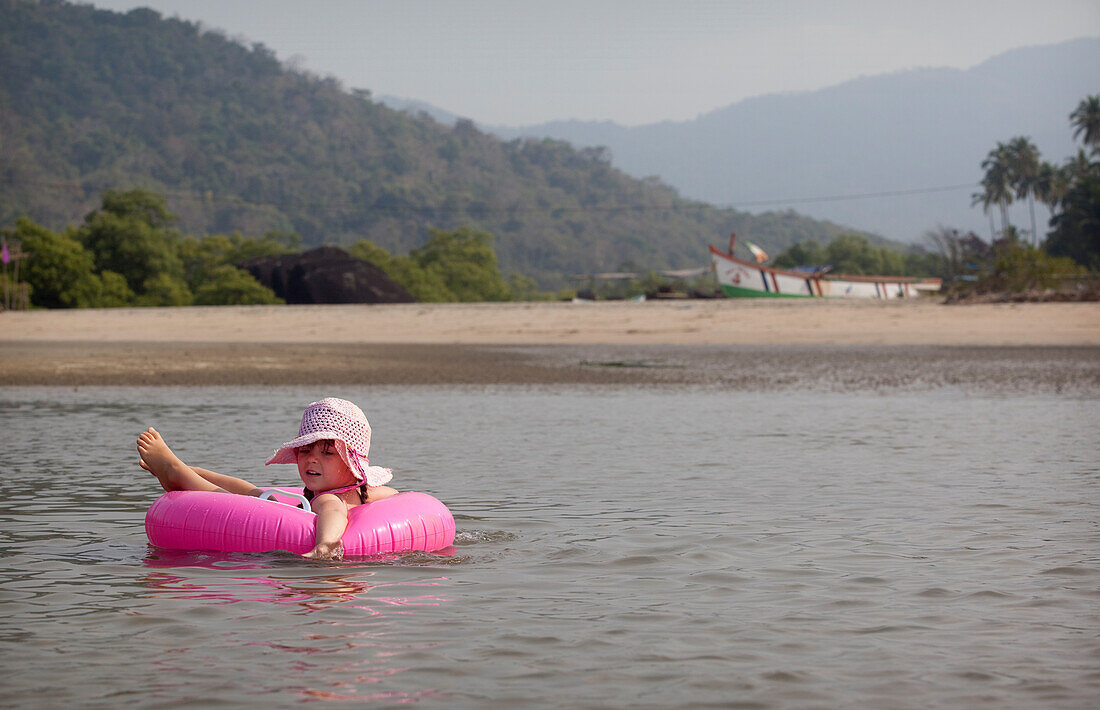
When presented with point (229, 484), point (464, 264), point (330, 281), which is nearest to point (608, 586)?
point (229, 484)

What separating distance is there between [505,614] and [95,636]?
1.56 m

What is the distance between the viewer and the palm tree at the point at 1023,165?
318 ft

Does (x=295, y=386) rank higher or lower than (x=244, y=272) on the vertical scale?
lower

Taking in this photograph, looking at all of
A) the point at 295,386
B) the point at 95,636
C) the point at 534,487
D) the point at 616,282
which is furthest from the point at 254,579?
the point at 616,282

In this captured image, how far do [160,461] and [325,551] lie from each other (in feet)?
3.25

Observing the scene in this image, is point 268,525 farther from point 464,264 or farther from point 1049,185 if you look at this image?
point 1049,185

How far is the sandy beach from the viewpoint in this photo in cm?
1842

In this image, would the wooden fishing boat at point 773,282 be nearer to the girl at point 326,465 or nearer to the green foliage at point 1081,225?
the green foliage at point 1081,225

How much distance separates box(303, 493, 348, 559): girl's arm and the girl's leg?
0.61 m

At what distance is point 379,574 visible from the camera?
5.48m

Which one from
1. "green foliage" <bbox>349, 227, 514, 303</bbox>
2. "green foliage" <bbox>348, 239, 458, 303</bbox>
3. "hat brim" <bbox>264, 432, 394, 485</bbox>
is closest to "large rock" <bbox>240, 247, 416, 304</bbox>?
"green foliage" <bbox>348, 239, 458, 303</bbox>

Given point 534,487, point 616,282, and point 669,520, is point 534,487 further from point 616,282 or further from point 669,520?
point 616,282

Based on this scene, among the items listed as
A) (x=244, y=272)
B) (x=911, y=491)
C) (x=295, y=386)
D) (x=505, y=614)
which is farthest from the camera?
(x=244, y=272)

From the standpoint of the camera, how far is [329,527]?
5.68 metres
